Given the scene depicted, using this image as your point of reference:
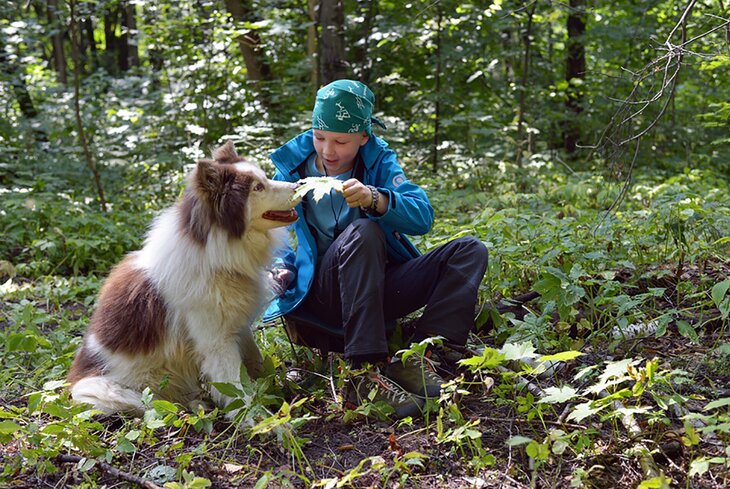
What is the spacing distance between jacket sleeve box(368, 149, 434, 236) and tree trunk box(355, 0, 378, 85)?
5.71 m

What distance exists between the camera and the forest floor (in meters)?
2.44

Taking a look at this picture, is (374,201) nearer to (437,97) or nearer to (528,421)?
(528,421)

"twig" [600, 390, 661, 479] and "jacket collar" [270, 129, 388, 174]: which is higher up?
"jacket collar" [270, 129, 388, 174]

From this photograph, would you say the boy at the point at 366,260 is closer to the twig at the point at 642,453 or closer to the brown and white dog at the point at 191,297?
the brown and white dog at the point at 191,297

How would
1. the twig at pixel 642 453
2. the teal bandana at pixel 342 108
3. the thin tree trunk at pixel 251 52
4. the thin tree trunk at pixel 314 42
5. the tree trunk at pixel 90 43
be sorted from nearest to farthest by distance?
the twig at pixel 642 453
the teal bandana at pixel 342 108
the thin tree trunk at pixel 314 42
the thin tree trunk at pixel 251 52
the tree trunk at pixel 90 43

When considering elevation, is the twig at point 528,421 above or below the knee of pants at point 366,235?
below

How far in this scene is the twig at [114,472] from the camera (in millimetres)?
2547

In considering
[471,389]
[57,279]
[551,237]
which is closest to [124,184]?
[57,279]

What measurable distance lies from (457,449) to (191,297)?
144 cm

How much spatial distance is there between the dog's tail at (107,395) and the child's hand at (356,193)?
142 centimetres

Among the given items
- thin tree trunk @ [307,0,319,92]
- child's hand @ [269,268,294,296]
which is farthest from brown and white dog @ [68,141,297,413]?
thin tree trunk @ [307,0,319,92]

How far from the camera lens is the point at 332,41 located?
283 inches

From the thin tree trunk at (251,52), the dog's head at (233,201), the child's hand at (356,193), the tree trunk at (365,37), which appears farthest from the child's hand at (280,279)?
the thin tree trunk at (251,52)

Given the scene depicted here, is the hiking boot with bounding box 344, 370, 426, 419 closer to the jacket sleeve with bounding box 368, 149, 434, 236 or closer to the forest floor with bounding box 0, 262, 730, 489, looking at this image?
the forest floor with bounding box 0, 262, 730, 489
